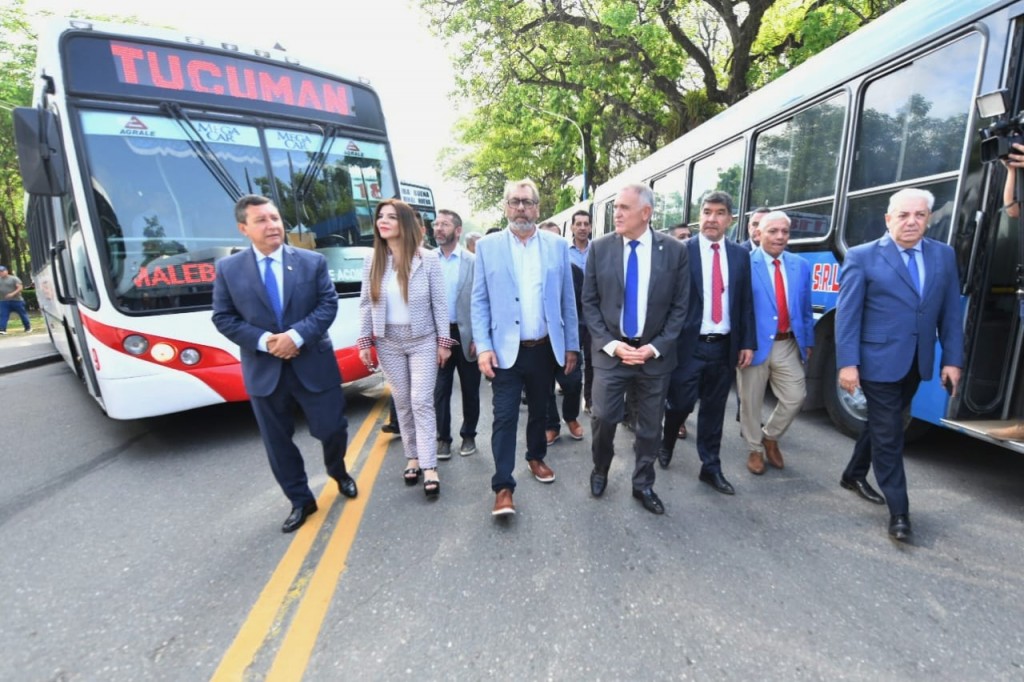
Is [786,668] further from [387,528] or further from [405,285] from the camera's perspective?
[405,285]

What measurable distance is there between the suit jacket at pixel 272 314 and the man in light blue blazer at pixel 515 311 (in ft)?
2.99

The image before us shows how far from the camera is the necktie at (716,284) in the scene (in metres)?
3.23

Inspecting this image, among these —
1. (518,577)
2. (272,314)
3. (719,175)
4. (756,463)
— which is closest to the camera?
(518,577)

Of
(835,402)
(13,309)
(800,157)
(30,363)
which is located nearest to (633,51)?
(800,157)

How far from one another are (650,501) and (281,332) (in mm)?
2369

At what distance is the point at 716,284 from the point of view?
3238 mm

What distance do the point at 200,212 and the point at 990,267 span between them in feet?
17.7

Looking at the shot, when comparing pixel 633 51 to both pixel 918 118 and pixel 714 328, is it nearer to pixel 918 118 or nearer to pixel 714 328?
pixel 918 118

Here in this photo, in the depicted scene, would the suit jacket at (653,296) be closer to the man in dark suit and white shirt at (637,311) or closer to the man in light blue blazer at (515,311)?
the man in dark suit and white shirt at (637,311)

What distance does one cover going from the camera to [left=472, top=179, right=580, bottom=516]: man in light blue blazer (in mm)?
2930

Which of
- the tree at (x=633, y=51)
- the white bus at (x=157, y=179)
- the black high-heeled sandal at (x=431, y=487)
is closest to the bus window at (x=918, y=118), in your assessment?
the black high-heeled sandal at (x=431, y=487)

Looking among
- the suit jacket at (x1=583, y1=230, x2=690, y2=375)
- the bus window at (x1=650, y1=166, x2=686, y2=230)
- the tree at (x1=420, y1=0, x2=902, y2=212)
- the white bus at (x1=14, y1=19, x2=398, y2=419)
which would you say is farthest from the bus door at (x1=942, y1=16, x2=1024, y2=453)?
the tree at (x1=420, y1=0, x2=902, y2=212)

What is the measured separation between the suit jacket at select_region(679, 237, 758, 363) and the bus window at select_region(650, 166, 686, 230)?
3.26 metres

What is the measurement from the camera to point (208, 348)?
3.94 m
